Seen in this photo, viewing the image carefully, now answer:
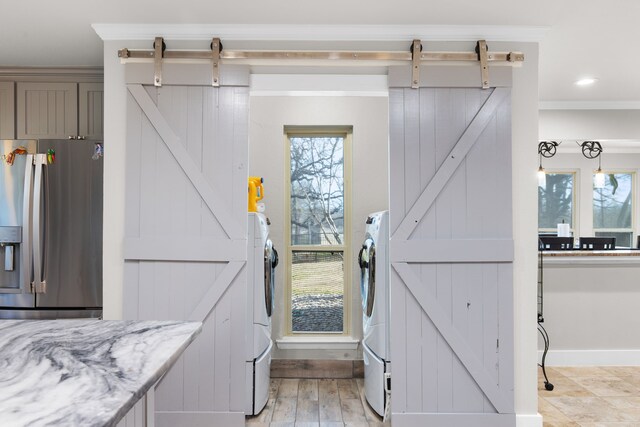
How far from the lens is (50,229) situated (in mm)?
2908

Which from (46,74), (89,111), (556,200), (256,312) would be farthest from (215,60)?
(556,200)

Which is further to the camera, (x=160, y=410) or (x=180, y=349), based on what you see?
(x=160, y=410)

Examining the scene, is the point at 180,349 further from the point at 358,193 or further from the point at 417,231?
the point at 358,193

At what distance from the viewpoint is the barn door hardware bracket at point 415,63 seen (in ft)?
8.47

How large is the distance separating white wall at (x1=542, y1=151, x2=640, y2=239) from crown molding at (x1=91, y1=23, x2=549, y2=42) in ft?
13.6

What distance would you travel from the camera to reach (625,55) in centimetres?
304

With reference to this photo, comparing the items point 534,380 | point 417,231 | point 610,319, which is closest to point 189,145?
point 417,231

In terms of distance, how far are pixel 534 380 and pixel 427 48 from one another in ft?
7.11

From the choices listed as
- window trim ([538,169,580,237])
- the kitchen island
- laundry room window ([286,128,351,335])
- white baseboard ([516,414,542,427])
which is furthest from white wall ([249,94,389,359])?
window trim ([538,169,580,237])

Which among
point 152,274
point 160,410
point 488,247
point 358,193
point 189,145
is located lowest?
point 160,410

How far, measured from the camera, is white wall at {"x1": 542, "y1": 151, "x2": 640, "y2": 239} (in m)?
6.25

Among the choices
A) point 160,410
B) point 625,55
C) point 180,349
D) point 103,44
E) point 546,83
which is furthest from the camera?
point 546,83

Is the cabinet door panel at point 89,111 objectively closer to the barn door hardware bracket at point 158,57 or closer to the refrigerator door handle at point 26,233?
the refrigerator door handle at point 26,233

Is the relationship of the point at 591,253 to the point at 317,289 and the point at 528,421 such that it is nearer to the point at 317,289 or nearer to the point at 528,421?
the point at 528,421
